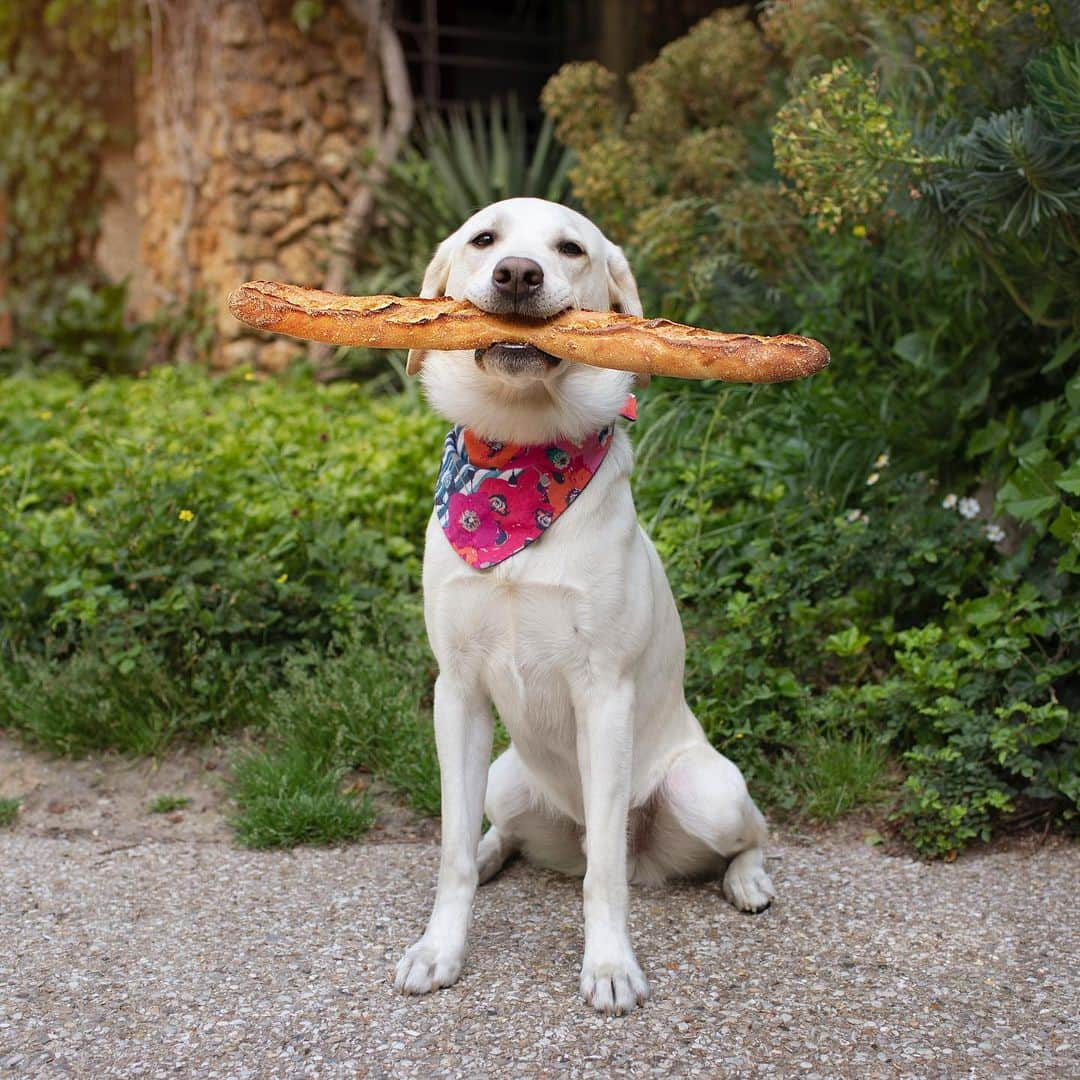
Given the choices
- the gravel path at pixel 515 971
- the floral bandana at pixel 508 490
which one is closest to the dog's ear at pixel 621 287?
the floral bandana at pixel 508 490

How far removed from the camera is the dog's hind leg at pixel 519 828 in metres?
3.09

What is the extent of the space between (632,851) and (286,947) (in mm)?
855

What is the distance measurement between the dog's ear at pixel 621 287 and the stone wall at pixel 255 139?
204 inches

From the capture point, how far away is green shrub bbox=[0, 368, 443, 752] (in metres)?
4.06

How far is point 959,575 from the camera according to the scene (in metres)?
3.92

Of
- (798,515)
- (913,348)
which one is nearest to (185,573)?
(798,515)

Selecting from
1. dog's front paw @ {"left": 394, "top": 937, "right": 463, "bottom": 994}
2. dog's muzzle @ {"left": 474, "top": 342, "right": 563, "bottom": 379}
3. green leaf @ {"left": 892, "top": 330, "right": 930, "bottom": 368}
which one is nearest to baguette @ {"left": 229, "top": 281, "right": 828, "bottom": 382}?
dog's muzzle @ {"left": 474, "top": 342, "right": 563, "bottom": 379}

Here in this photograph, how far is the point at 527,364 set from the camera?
8.15 feet

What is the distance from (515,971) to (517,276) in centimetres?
143

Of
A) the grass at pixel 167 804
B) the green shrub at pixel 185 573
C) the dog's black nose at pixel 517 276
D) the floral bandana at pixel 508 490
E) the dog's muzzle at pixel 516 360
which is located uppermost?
the dog's black nose at pixel 517 276

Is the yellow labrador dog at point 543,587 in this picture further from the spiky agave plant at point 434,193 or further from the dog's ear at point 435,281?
the spiky agave plant at point 434,193

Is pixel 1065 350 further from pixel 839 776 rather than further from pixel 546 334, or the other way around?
pixel 546 334

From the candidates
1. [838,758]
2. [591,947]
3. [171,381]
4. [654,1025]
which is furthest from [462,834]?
[171,381]

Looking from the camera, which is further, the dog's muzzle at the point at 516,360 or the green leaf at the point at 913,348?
the green leaf at the point at 913,348
